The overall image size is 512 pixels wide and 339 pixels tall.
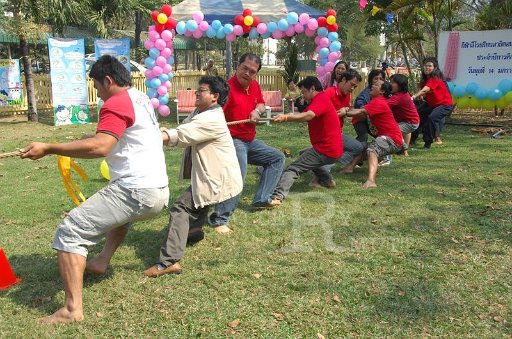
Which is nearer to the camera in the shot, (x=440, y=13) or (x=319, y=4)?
(x=440, y=13)

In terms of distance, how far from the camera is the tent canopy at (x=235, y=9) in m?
14.0

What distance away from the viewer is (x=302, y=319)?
11.1ft

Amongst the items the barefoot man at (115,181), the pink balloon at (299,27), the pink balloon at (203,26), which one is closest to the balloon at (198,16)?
the pink balloon at (203,26)

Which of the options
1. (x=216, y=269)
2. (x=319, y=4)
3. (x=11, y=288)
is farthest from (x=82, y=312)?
(x=319, y=4)

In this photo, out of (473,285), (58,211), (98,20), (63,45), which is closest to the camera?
(473,285)

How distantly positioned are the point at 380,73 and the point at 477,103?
6575 mm

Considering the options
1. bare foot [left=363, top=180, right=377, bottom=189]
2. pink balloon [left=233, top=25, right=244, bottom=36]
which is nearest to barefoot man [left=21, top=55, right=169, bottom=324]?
bare foot [left=363, top=180, right=377, bottom=189]

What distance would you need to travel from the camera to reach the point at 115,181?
3438 millimetres

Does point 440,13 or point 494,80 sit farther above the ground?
point 440,13

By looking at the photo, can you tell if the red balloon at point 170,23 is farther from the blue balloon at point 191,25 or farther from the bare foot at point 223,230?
the bare foot at point 223,230


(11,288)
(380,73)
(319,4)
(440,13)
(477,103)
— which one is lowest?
(11,288)

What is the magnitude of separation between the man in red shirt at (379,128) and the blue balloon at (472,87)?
22.0 feet

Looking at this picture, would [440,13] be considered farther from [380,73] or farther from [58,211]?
[58,211]

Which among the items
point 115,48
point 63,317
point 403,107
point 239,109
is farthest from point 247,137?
point 115,48
